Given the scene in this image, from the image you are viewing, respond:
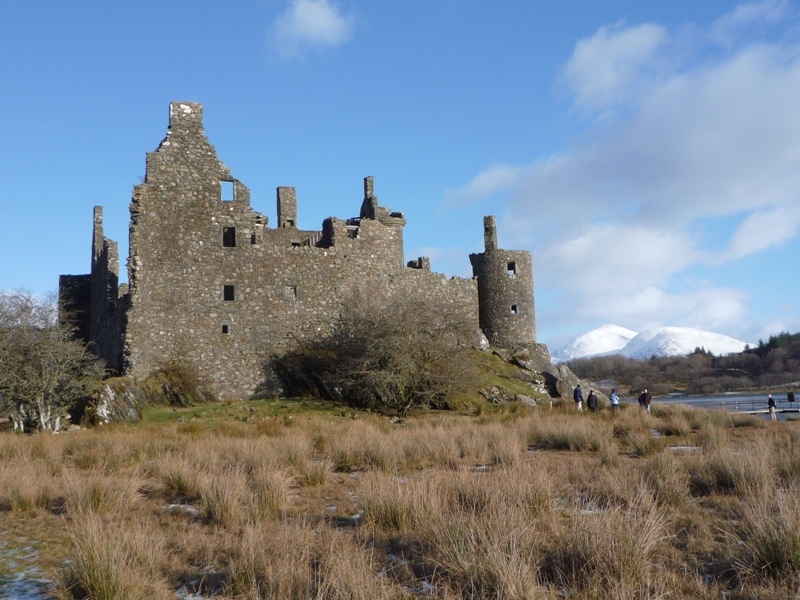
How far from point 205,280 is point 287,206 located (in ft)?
30.6

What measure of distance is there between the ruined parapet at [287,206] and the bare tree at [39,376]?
12875 millimetres

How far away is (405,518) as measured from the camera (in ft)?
23.9

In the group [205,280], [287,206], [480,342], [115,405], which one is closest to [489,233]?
[480,342]

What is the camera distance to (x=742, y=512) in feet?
23.5

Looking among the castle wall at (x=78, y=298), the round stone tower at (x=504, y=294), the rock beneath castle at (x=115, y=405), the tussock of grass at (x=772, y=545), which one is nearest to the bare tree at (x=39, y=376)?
the rock beneath castle at (x=115, y=405)

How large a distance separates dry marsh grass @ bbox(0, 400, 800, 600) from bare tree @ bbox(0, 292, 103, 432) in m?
4.97

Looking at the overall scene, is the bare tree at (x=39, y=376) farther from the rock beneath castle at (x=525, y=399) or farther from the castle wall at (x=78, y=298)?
the rock beneath castle at (x=525, y=399)

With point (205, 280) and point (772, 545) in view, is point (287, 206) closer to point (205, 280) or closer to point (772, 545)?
point (205, 280)

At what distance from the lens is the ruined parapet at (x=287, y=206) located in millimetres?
29984

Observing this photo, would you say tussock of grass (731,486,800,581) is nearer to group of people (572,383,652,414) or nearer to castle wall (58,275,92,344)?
group of people (572,383,652,414)

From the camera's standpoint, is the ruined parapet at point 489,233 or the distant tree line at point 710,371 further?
the distant tree line at point 710,371

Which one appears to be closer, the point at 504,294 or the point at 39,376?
the point at 39,376

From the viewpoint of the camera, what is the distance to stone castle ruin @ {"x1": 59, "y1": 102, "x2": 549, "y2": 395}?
824 inches

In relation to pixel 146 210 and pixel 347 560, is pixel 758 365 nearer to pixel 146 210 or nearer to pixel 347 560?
pixel 146 210
